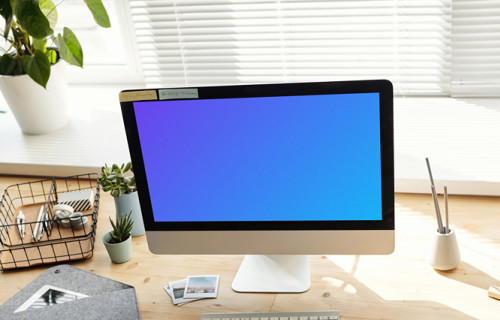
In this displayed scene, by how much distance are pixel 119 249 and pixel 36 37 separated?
0.70 metres

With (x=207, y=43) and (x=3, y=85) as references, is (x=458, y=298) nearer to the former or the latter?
(x=207, y=43)

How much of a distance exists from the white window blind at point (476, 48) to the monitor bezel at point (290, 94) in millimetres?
948

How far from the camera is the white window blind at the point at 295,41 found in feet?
6.62

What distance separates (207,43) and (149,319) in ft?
3.96

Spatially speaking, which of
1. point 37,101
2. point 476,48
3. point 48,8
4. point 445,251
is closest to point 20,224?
point 37,101

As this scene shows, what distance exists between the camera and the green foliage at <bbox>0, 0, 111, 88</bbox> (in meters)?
1.73

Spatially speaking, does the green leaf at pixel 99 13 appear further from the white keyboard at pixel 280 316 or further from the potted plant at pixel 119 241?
the white keyboard at pixel 280 316

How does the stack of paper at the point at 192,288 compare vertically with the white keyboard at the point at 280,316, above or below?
above

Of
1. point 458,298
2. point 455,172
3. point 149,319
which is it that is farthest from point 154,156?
point 455,172

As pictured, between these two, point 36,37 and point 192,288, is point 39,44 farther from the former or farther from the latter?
point 192,288

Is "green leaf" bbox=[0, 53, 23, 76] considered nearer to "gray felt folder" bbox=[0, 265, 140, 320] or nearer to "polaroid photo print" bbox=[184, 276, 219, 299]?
"gray felt folder" bbox=[0, 265, 140, 320]

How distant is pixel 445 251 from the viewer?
4.37 ft

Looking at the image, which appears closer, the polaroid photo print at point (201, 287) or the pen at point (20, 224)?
the polaroid photo print at point (201, 287)

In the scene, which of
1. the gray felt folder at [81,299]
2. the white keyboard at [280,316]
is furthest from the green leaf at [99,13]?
the white keyboard at [280,316]
